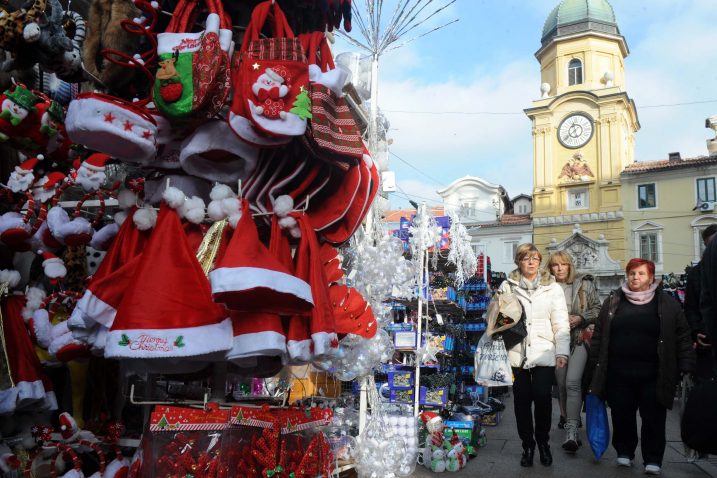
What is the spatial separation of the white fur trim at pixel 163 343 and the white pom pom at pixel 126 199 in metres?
0.74

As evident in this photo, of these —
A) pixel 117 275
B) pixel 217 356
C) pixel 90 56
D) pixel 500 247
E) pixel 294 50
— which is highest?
pixel 500 247

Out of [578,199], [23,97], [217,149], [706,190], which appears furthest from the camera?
[578,199]

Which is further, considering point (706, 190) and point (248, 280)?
point (706, 190)

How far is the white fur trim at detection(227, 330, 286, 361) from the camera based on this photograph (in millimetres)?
2398

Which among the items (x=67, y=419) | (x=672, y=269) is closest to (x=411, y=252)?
(x=67, y=419)

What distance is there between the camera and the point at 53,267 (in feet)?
10.9

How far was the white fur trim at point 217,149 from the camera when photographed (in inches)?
108

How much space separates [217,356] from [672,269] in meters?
37.0

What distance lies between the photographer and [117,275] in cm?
247

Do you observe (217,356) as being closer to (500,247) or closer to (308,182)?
(308,182)

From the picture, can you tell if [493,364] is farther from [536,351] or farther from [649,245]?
[649,245]

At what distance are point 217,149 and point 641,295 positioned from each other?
3793mm

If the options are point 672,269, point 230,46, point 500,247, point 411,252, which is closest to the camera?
point 230,46

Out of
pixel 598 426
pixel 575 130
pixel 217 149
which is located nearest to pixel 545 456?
pixel 598 426
